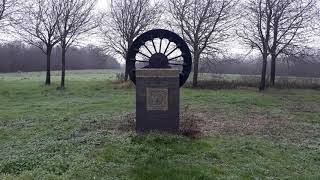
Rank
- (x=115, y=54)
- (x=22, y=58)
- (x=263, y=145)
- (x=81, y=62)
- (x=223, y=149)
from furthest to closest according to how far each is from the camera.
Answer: (x=81, y=62) < (x=22, y=58) < (x=115, y=54) < (x=263, y=145) < (x=223, y=149)

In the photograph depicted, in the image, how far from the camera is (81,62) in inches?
3868

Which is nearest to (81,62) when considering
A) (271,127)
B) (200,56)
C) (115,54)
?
(115,54)

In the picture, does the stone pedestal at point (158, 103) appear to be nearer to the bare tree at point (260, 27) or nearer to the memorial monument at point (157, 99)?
the memorial monument at point (157, 99)

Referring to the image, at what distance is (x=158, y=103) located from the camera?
11922 millimetres

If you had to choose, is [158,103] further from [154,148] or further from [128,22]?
[128,22]

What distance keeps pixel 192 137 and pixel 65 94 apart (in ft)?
56.5

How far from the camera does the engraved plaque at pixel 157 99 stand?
38.9ft

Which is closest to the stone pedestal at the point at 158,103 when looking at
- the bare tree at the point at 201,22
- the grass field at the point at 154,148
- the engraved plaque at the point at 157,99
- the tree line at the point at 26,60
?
the engraved plaque at the point at 157,99

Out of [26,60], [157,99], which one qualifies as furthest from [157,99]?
[26,60]

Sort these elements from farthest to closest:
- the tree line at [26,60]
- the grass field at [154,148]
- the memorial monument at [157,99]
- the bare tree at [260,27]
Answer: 1. the tree line at [26,60]
2. the bare tree at [260,27]
3. the memorial monument at [157,99]
4. the grass field at [154,148]

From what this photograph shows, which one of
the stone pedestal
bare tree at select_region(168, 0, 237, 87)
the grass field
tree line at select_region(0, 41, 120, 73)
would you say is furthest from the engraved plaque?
tree line at select_region(0, 41, 120, 73)

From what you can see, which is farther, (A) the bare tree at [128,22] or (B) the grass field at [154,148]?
(A) the bare tree at [128,22]

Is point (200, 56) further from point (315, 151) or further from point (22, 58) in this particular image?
point (22, 58)

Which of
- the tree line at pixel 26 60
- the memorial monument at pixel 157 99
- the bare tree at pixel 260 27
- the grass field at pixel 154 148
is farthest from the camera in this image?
the tree line at pixel 26 60
